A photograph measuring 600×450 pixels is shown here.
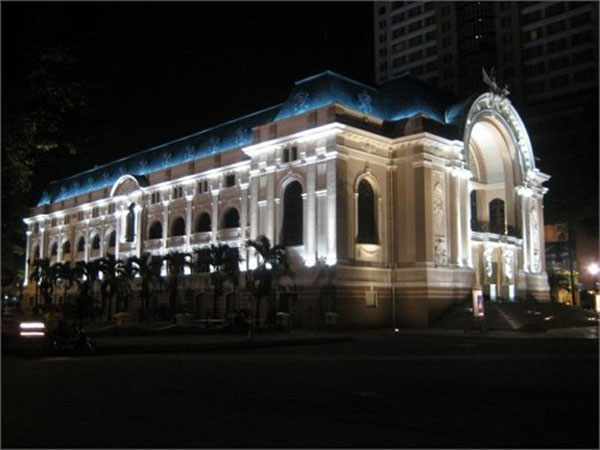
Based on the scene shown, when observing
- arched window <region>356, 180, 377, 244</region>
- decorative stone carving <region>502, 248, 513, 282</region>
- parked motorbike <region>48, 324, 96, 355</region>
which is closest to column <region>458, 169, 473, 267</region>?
decorative stone carving <region>502, 248, 513, 282</region>

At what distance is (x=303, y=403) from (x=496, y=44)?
9904 cm

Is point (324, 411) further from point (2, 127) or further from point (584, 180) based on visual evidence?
point (584, 180)

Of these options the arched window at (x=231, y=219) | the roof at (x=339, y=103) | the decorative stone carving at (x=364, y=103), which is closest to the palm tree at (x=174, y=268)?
the arched window at (x=231, y=219)

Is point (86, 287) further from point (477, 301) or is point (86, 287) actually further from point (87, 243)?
point (477, 301)

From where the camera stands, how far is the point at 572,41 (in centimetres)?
9225

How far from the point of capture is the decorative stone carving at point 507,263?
178ft

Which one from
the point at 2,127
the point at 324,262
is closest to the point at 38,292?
the point at 324,262

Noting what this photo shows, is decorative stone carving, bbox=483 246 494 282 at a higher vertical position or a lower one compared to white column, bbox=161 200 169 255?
lower

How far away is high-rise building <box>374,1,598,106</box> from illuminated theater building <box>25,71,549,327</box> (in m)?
40.1

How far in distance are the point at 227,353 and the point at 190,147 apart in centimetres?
4082

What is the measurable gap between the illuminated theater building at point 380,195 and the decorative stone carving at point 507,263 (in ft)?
0.42

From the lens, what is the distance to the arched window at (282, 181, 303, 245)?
47.2 metres

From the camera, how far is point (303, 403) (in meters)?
11.7

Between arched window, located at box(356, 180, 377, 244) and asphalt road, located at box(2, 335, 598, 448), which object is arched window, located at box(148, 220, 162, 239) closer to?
arched window, located at box(356, 180, 377, 244)
